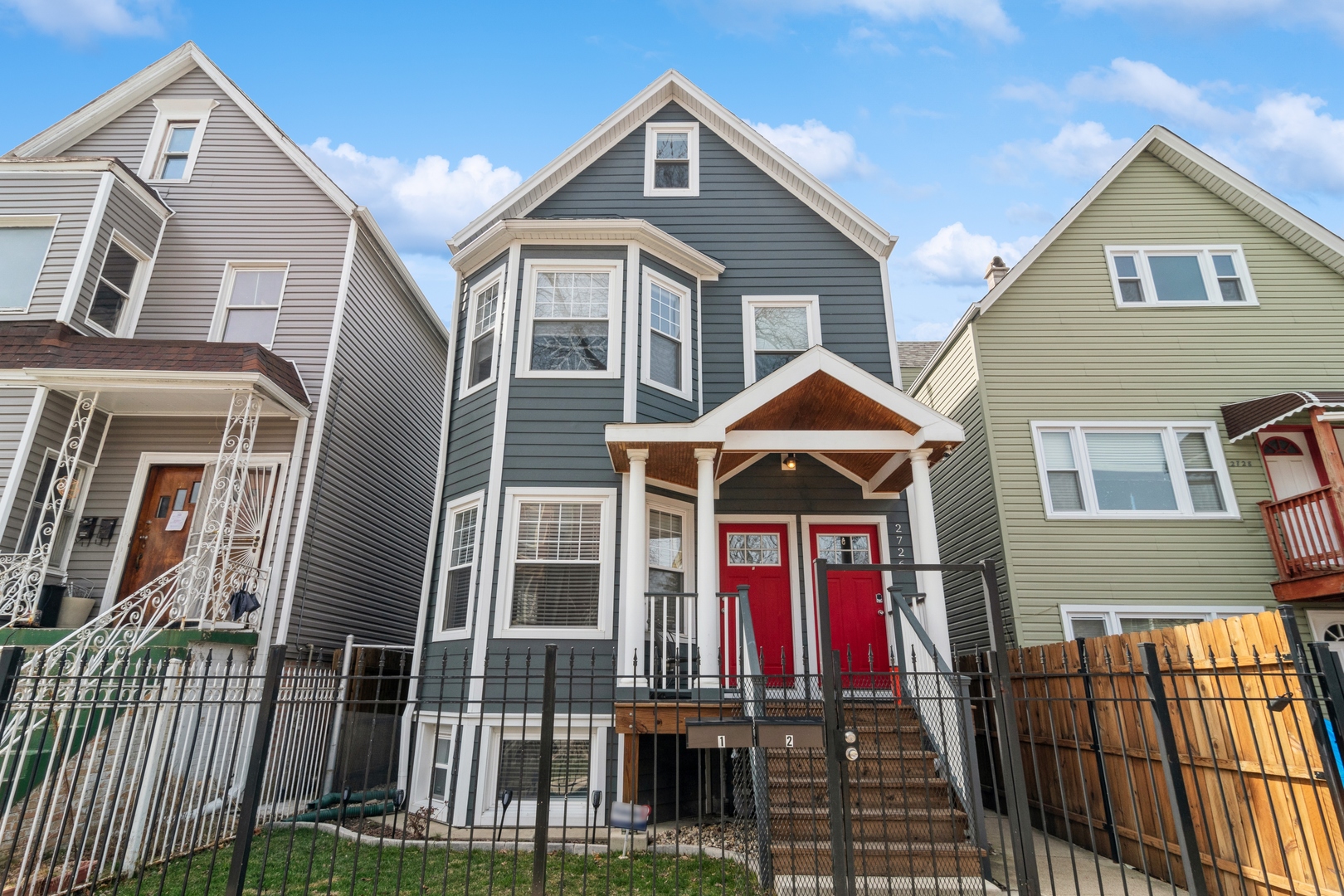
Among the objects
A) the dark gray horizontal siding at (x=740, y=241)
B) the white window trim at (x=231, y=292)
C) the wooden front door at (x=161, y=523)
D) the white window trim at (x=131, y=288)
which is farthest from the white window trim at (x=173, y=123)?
the dark gray horizontal siding at (x=740, y=241)

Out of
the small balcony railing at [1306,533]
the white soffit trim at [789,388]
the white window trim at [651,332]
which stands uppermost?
the white window trim at [651,332]

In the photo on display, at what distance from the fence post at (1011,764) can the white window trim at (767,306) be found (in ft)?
20.9

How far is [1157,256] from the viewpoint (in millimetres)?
12461

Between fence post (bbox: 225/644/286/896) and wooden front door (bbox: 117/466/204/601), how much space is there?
6.73 metres

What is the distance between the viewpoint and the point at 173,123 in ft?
42.5

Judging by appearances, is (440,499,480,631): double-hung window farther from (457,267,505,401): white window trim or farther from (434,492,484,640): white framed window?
(457,267,505,401): white window trim

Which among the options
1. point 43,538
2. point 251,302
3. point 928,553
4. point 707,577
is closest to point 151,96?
point 251,302

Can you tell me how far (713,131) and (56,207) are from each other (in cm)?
1033

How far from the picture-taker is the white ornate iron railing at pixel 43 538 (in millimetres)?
8789

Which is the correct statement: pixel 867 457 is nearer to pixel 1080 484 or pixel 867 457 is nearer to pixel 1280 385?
pixel 1080 484

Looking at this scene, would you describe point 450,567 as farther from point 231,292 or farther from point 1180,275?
point 1180,275

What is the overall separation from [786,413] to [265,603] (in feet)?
24.4

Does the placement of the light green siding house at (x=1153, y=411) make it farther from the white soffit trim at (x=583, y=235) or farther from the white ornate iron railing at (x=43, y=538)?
the white ornate iron railing at (x=43, y=538)

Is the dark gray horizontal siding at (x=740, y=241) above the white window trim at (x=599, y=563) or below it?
above
